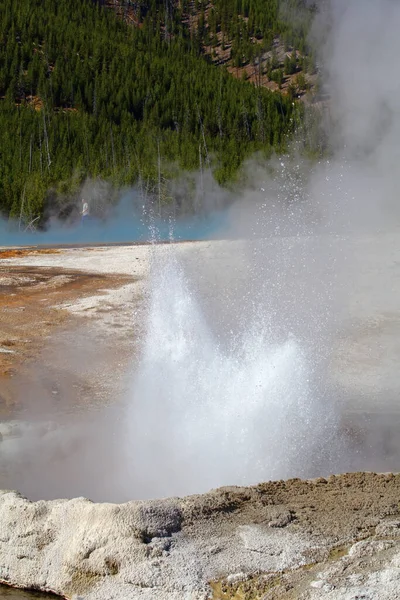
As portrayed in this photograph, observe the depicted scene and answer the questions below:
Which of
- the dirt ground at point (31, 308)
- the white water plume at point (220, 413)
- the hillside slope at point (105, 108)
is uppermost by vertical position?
the white water plume at point (220, 413)

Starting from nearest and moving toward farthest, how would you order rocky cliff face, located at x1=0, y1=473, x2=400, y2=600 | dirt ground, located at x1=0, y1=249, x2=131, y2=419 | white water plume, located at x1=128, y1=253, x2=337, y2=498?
1. rocky cliff face, located at x1=0, y1=473, x2=400, y2=600
2. white water plume, located at x1=128, y1=253, x2=337, y2=498
3. dirt ground, located at x1=0, y1=249, x2=131, y2=419

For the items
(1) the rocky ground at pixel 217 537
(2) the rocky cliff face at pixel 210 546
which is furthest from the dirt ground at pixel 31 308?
(2) the rocky cliff face at pixel 210 546

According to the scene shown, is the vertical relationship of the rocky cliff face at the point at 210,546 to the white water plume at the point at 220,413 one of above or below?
above

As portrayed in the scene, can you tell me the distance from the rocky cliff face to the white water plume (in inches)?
26.7

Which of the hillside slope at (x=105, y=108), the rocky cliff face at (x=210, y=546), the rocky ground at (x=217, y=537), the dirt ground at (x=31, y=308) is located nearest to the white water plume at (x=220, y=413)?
the rocky ground at (x=217, y=537)

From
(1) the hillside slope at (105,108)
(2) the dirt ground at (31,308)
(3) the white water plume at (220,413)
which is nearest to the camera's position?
(3) the white water plume at (220,413)

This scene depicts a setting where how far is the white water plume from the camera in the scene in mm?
4133

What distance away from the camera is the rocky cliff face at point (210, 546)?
2.78 m

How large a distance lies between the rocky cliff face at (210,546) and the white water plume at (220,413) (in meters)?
0.68

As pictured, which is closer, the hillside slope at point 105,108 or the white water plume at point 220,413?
the white water plume at point 220,413

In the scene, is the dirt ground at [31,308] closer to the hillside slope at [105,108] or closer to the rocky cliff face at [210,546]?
the rocky cliff face at [210,546]

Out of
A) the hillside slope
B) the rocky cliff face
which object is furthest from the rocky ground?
the hillside slope

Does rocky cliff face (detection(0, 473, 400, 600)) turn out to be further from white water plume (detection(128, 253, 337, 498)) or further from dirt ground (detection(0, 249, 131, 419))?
dirt ground (detection(0, 249, 131, 419))

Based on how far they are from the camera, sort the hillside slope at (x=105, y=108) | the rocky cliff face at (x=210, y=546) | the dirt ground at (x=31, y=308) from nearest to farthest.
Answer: the rocky cliff face at (x=210, y=546)
the dirt ground at (x=31, y=308)
the hillside slope at (x=105, y=108)
